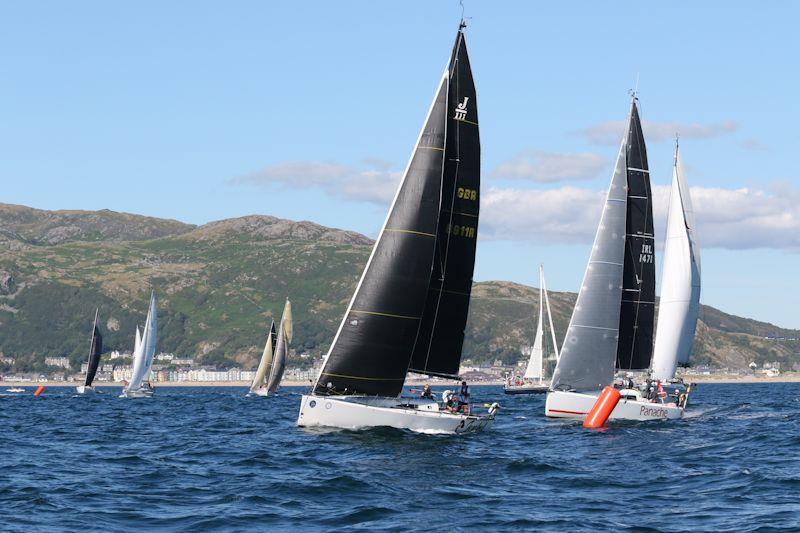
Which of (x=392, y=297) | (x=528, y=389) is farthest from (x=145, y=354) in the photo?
(x=392, y=297)

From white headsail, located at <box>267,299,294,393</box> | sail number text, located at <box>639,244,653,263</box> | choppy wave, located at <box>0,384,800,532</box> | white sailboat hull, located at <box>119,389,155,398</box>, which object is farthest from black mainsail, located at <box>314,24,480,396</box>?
white sailboat hull, located at <box>119,389,155,398</box>

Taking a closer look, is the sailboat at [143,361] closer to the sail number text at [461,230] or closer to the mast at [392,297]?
the sail number text at [461,230]

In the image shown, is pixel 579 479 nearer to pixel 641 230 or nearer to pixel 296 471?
pixel 296 471

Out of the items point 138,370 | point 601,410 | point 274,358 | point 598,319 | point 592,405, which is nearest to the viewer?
point 601,410

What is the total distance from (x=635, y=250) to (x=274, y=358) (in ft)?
206

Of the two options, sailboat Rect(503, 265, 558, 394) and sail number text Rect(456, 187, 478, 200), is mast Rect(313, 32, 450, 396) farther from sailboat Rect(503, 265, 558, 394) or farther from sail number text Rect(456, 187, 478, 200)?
sailboat Rect(503, 265, 558, 394)

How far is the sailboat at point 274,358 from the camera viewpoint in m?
115

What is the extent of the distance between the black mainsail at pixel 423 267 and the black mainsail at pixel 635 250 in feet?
57.1

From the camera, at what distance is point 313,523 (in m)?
25.2

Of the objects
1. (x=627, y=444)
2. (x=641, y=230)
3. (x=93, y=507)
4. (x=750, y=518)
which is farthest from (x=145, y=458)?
(x=641, y=230)

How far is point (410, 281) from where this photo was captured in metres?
43.7

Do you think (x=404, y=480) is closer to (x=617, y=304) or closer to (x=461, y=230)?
(x=461, y=230)

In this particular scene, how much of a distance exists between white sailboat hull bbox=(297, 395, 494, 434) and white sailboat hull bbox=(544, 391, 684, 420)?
13.3m

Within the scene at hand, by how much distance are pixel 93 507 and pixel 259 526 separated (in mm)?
Answer: 4890
